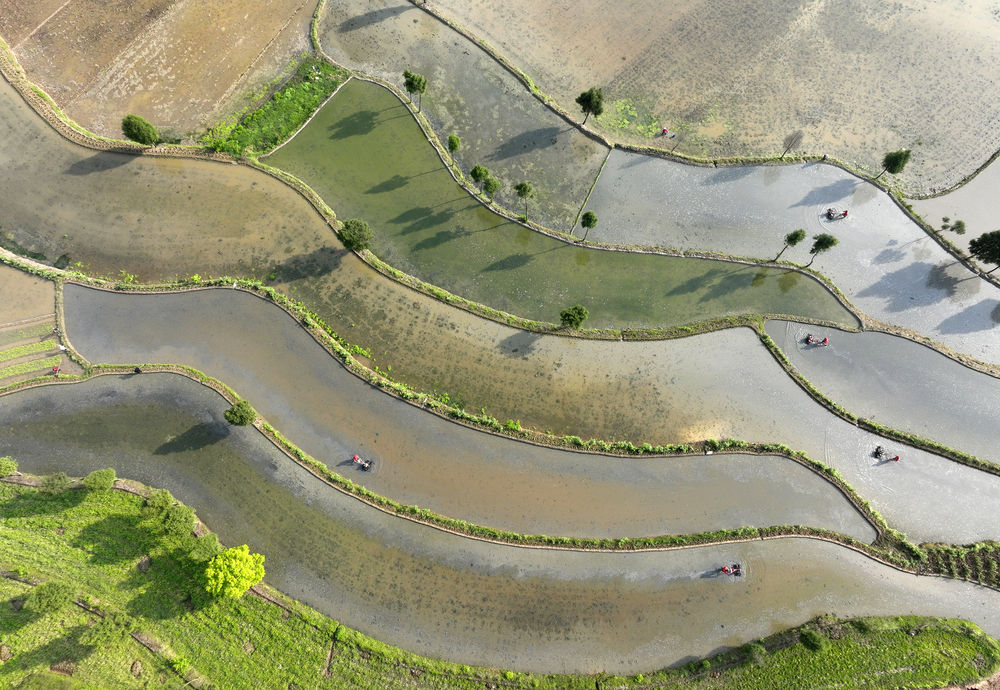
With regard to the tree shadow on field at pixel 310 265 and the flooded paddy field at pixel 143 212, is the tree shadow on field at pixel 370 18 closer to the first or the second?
the flooded paddy field at pixel 143 212

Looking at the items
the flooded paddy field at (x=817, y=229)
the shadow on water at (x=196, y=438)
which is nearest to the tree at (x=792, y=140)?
the flooded paddy field at (x=817, y=229)

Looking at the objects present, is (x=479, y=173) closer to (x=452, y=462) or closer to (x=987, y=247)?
(x=452, y=462)

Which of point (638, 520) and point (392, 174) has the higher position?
point (392, 174)

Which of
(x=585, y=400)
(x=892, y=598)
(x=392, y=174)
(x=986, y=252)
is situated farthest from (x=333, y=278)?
(x=986, y=252)

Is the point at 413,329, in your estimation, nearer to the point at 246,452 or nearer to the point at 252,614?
the point at 246,452

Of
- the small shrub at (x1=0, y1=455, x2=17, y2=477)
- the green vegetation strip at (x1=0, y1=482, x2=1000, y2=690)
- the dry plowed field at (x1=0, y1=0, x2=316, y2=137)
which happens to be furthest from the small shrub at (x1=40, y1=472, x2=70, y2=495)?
the dry plowed field at (x1=0, y1=0, x2=316, y2=137)

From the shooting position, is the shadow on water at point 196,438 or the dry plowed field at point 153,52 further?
the dry plowed field at point 153,52
